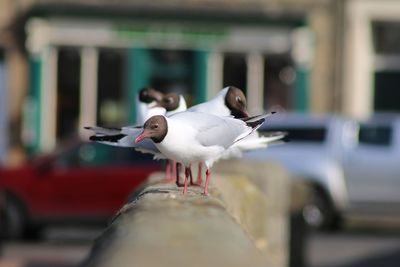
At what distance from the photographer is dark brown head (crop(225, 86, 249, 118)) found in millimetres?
4824

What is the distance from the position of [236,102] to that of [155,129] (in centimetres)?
76

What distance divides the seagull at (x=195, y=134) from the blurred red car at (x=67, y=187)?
36.4ft

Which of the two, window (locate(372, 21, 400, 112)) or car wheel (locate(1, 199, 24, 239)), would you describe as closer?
car wheel (locate(1, 199, 24, 239))

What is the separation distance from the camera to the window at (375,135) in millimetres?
18469

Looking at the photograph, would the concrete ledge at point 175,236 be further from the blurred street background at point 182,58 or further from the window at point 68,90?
the window at point 68,90

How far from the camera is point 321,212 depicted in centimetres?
1811

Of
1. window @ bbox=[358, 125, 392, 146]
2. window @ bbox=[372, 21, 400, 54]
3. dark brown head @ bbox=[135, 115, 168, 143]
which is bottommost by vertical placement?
window @ bbox=[358, 125, 392, 146]

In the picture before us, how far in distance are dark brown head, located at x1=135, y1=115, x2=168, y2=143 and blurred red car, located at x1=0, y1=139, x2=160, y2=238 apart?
37.7 feet

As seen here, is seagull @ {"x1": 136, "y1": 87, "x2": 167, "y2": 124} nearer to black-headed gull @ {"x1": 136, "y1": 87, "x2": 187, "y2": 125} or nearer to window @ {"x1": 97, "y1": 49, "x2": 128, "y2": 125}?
black-headed gull @ {"x1": 136, "y1": 87, "x2": 187, "y2": 125}

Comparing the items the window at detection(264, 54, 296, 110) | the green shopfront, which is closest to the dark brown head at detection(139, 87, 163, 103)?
the green shopfront

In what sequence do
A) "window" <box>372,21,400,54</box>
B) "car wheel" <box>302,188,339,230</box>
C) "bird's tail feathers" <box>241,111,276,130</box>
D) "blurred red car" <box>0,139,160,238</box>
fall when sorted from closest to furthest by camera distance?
"bird's tail feathers" <box>241,111,276,130</box> → "blurred red car" <box>0,139,160,238</box> → "car wheel" <box>302,188,339,230</box> → "window" <box>372,21,400,54</box>

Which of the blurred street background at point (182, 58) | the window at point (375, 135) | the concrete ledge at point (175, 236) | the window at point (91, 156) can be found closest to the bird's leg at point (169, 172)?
the concrete ledge at point (175, 236)

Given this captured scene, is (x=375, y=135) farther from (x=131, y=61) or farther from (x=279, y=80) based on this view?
(x=131, y=61)

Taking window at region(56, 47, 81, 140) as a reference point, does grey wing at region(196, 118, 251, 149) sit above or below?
above
